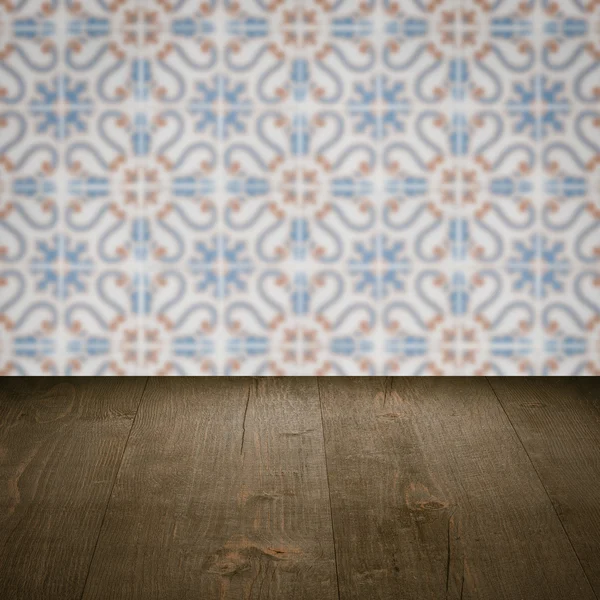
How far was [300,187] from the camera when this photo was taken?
4.81 ft

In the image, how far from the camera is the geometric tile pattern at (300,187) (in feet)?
4.70

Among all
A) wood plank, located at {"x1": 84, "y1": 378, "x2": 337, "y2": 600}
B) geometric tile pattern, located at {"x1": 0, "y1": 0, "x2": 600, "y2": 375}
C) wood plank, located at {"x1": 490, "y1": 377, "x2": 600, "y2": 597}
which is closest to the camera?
wood plank, located at {"x1": 84, "y1": 378, "x2": 337, "y2": 600}

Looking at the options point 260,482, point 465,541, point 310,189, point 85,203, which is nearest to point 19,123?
point 85,203

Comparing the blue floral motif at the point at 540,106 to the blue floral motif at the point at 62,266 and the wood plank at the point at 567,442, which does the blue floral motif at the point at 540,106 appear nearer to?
the wood plank at the point at 567,442

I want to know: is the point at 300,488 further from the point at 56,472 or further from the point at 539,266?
the point at 539,266

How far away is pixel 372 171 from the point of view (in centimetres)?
146

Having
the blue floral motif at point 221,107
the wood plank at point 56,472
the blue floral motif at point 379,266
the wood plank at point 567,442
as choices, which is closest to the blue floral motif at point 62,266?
the wood plank at point 56,472

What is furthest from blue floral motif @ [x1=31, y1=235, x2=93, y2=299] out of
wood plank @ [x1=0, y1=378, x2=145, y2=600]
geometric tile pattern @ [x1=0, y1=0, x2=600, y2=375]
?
wood plank @ [x1=0, y1=378, x2=145, y2=600]

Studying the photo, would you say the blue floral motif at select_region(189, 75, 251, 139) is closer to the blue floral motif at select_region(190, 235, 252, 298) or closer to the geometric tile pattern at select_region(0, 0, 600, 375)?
the geometric tile pattern at select_region(0, 0, 600, 375)

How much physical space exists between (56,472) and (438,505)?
0.53 metres

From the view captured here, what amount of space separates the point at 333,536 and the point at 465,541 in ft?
0.52

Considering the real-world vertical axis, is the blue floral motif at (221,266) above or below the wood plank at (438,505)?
above

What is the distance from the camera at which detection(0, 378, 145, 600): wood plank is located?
2.86 feet

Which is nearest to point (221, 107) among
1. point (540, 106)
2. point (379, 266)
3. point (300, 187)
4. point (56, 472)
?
point (300, 187)
